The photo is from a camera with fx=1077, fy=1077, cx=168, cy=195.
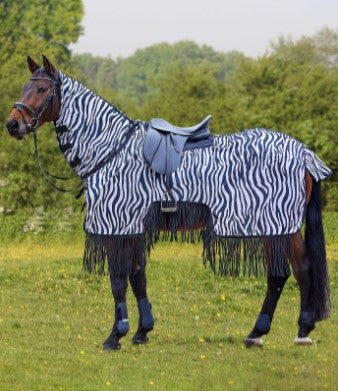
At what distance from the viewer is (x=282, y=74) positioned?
40.2m

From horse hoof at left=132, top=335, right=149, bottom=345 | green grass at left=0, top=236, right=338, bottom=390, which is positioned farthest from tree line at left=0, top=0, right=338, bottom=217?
horse hoof at left=132, top=335, right=149, bottom=345

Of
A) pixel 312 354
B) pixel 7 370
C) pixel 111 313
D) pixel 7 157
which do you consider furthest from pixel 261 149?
pixel 7 157

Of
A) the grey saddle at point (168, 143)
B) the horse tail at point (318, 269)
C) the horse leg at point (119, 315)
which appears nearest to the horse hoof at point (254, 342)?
the horse tail at point (318, 269)

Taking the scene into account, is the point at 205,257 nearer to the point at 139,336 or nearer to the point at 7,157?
the point at 139,336

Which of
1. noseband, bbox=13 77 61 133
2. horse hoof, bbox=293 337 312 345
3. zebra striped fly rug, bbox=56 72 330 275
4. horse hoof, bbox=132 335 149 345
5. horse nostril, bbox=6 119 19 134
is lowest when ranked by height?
horse hoof, bbox=132 335 149 345

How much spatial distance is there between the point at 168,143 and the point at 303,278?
6.24 ft

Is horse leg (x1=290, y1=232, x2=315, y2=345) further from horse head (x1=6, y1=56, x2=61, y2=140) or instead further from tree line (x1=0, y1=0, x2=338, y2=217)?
tree line (x1=0, y1=0, x2=338, y2=217)

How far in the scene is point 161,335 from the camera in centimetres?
1172

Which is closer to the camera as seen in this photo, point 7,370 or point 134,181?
point 7,370

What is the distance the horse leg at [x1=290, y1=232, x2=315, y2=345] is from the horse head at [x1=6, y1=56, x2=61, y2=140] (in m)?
2.70

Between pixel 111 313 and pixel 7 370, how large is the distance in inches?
167

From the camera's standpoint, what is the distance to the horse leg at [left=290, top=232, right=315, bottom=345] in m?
10.6

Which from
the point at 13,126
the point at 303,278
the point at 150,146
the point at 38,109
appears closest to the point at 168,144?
the point at 150,146

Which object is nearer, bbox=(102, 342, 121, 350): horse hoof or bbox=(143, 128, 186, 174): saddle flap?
bbox=(143, 128, 186, 174): saddle flap
